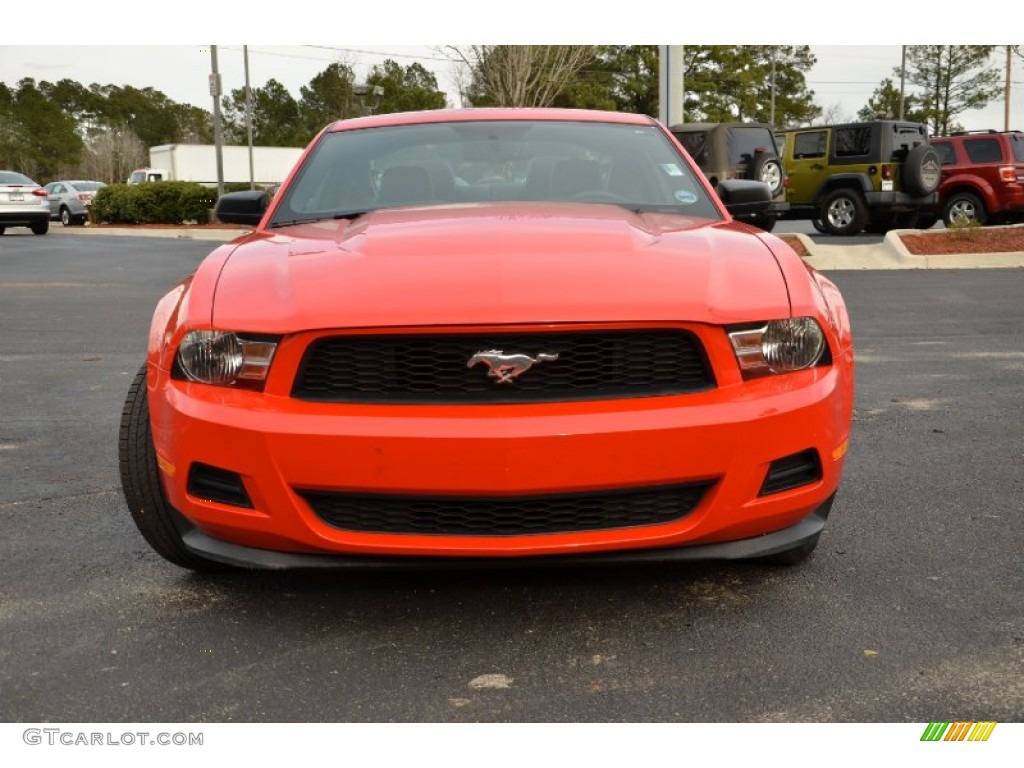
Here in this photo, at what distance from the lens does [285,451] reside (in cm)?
268

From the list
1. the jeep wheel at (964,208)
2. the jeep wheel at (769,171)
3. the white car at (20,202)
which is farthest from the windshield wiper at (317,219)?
the white car at (20,202)

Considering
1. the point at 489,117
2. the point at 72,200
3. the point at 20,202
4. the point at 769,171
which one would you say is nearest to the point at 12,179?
the point at 20,202

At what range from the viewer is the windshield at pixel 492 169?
4027 mm

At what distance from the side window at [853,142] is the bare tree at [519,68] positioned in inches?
512

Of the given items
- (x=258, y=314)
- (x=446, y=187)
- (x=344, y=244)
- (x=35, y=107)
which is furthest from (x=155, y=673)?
(x=35, y=107)

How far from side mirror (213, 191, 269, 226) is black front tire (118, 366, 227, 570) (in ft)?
4.45

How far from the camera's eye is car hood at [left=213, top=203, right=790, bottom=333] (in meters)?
2.72

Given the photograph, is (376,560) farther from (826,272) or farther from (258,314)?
(826,272)

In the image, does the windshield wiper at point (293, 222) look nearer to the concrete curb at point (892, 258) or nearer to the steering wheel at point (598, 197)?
the steering wheel at point (598, 197)

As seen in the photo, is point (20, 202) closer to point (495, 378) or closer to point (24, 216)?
point (24, 216)

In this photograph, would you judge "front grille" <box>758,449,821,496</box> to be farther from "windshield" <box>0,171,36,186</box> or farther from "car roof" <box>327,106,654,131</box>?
"windshield" <box>0,171,36,186</box>

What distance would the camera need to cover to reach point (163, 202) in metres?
31.5
